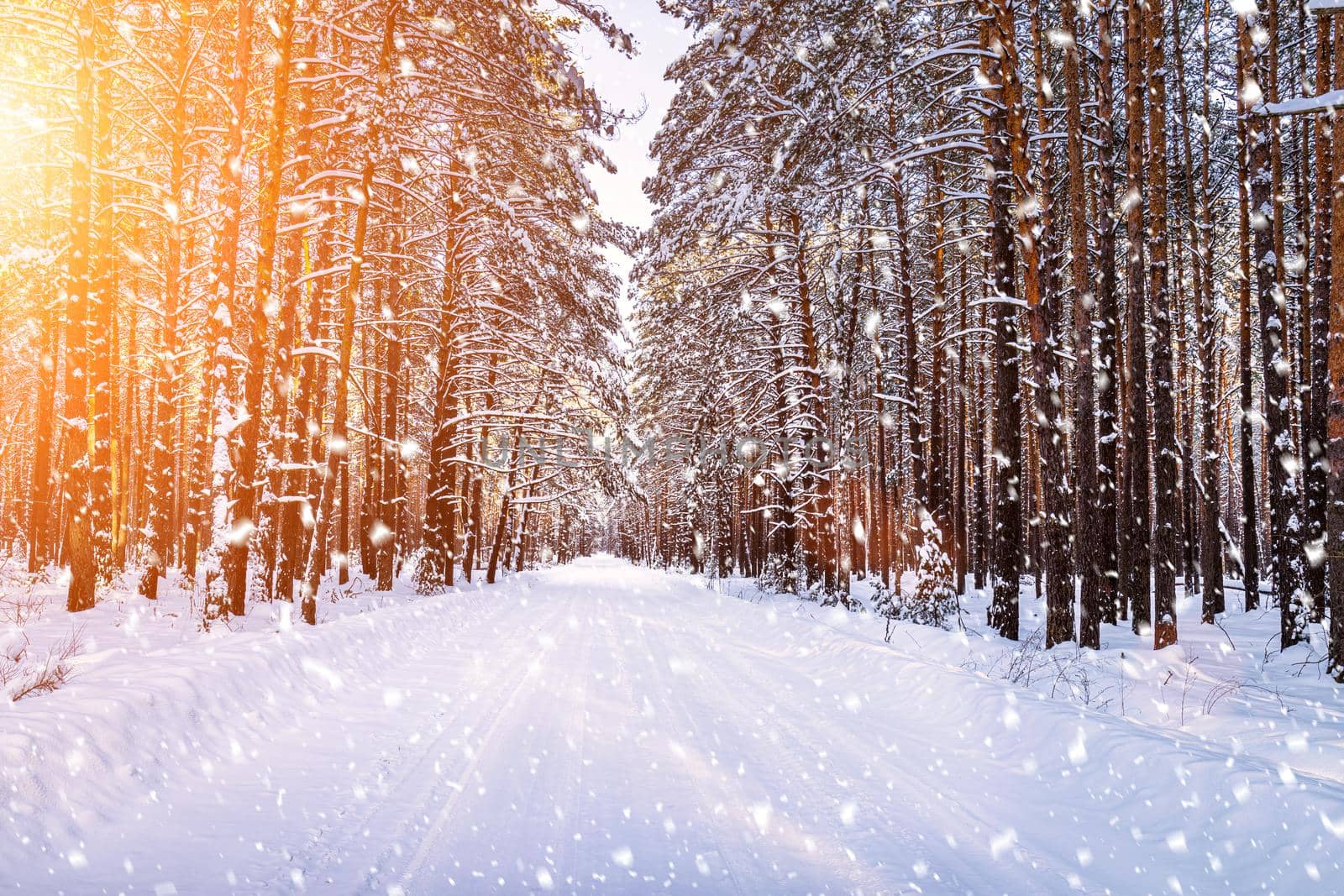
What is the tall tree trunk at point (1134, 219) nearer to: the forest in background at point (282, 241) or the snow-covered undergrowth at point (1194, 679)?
the snow-covered undergrowth at point (1194, 679)

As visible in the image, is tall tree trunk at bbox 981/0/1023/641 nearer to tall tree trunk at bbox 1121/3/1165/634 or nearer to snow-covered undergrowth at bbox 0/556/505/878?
tall tree trunk at bbox 1121/3/1165/634

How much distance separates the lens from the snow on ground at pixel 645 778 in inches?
137

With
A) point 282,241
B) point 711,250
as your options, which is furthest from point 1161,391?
point 282,241

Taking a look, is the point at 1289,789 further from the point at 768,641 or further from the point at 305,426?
the point at 305,426

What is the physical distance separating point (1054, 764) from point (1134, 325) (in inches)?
364

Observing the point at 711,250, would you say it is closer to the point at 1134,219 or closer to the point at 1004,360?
the point at 1004,360

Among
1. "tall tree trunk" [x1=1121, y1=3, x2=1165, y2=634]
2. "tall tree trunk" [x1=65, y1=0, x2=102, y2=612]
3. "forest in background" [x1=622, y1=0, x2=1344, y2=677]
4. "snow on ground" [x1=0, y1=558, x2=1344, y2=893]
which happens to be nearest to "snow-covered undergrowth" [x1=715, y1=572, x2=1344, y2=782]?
"snow on ground" [x1=0, y1=558, x2=1344, y2=893]

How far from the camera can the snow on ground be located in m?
3.48

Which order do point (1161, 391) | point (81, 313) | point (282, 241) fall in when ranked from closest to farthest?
1. point (81, 313)
2. point (1161, 391)
3. point (282, 241)

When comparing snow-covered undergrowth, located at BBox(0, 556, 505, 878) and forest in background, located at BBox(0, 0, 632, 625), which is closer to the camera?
snow-covered undergrowth, located at BBox(0, 556, 505, 878)

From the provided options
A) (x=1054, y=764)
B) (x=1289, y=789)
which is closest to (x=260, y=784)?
(x=1054, y=764)

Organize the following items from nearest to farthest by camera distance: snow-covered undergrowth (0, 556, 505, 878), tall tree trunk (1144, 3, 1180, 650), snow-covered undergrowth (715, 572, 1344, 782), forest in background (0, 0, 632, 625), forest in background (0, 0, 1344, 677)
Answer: snow-covered undergrowth (0, 556, 505, 878) → snow-covered undergrowth (715, 572, 1344, 782) → forest in background (0, 0, 632, 625) → forest in background (0, 0, 1344, 677) → tall tree trunk (1144, 3, 1180, 650)

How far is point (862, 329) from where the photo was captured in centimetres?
2189

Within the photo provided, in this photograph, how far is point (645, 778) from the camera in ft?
15.6
